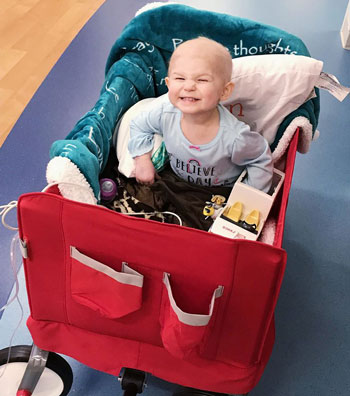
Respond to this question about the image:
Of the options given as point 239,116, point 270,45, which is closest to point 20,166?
point 239,116

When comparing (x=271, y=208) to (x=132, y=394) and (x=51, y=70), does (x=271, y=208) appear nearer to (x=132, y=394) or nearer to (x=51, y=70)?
(x=132, y=394)

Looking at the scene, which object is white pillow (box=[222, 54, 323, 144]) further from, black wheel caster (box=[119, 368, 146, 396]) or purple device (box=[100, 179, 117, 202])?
black wheel caster (box=[119, 368, 146, 396])

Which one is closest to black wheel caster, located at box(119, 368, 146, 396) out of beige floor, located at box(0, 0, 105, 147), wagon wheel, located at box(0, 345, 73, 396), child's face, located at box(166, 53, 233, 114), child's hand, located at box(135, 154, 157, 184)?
wagon wheel, located at box(0, 345, 73, 396)

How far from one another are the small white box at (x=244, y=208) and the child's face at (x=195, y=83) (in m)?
0.22

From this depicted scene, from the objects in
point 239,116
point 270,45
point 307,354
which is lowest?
point 307,354

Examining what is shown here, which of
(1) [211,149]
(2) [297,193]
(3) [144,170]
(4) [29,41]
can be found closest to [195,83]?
(1) [211,149]

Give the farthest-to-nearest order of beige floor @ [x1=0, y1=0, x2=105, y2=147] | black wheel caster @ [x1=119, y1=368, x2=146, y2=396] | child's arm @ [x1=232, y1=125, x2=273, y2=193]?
beige floor @ [x1=0, y1=0, x2=105, y2=147], child's arm @ [x1=232, y1=125, x2=273, y2=193], black wheel caster @ [x1=119, y1=368, x2=146, y2=396]

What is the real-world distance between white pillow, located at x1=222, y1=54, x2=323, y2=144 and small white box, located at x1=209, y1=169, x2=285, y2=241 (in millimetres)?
195

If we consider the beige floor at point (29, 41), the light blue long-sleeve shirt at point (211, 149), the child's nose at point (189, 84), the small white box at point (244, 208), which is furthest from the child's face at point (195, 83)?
the beige floor at point (29, 41)

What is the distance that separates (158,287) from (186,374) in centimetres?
26

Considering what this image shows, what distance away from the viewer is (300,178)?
1877mm

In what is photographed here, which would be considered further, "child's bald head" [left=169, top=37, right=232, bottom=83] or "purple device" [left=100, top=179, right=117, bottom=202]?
"purple device" [left=100, top=179, right=117, bottom=202]

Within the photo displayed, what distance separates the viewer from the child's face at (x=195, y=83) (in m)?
1.07

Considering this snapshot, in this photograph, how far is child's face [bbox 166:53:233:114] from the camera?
107 centimetres
